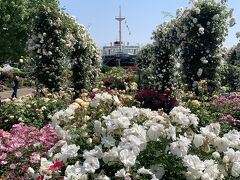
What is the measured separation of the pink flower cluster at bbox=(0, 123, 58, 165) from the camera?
5059 mm

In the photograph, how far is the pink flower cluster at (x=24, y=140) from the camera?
506 cm

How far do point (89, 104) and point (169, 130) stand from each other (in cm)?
138

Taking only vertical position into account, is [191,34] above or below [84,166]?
above

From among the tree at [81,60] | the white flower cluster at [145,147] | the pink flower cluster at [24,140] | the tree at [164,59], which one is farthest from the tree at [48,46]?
the white flower cluster at [145,147]

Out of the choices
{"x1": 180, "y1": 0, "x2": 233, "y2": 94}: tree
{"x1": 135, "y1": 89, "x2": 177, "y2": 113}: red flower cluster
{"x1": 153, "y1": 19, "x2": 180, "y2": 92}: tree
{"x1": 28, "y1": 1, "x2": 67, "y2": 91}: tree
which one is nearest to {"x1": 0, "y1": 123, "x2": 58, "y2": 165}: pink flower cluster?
{"x1": 135, "y1": 89, "x2": 177, "y2": 113}: red flower cluster

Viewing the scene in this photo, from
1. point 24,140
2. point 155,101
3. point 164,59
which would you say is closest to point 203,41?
point 155,101

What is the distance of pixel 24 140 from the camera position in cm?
543

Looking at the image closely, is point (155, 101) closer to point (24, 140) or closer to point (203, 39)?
point (203, 39)

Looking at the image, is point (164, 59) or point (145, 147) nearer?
point (145, 147)

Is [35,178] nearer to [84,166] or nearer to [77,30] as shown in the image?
[84,166]

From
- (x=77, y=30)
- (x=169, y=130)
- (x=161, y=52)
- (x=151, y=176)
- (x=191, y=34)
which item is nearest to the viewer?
(x=151, y=176)

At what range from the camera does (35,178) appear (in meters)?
4.18

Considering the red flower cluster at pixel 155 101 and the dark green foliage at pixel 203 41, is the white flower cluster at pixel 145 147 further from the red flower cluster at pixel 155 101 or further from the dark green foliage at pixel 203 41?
the dark green foliage at pixel 203 41

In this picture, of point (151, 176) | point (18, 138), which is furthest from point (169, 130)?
point (18, 138)
